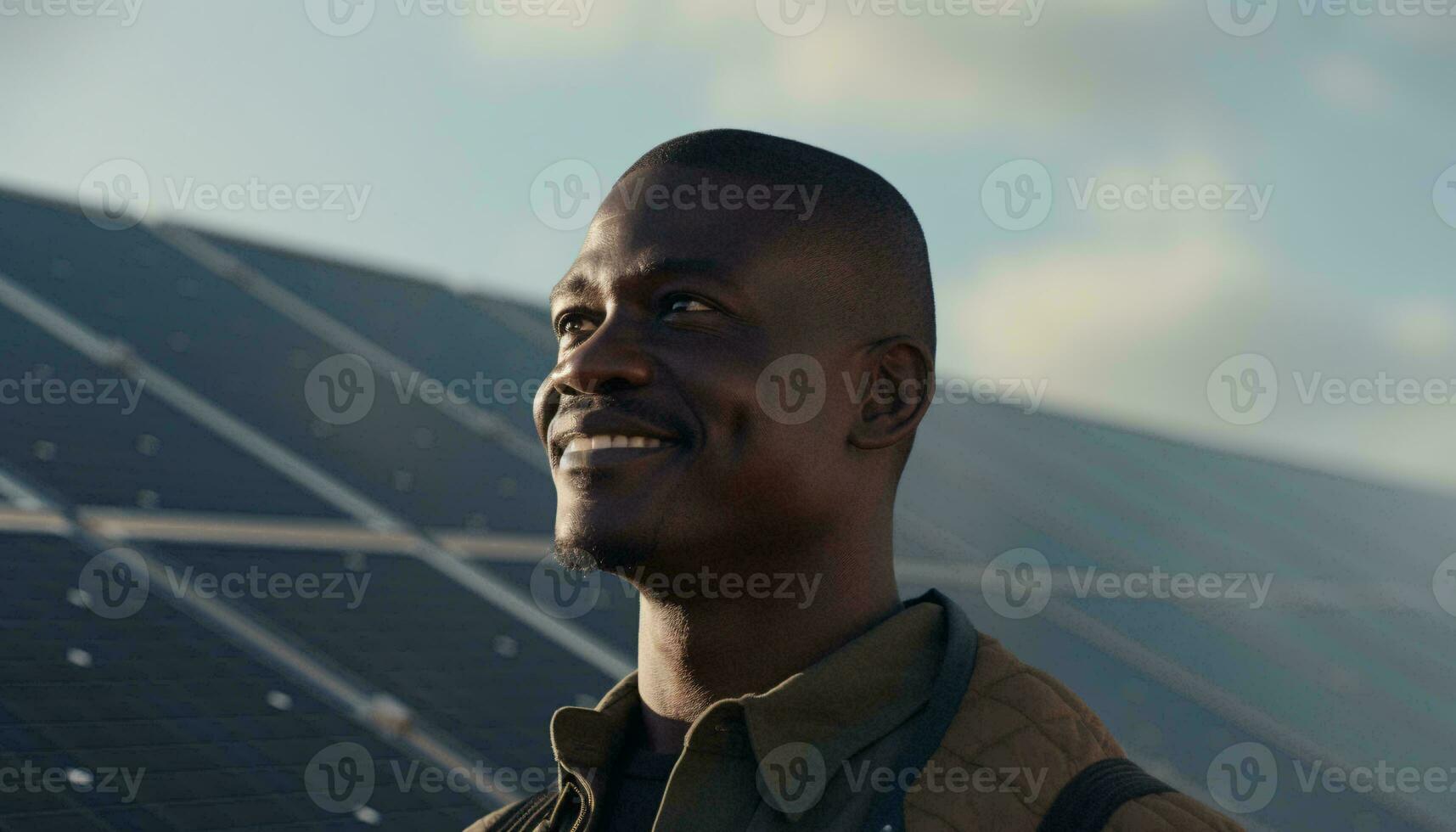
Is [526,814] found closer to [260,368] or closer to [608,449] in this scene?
[608,449]

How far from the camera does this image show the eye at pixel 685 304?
6.96ft

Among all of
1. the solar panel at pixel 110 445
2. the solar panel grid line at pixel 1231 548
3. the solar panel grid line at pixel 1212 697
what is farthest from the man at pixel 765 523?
the solar panel grid line at pixel 1231 548

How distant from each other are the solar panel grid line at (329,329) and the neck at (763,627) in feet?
50.0

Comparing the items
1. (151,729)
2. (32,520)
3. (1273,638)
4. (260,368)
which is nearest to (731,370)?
Answer: (151,729)

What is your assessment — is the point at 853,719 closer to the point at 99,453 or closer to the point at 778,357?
the point at 778,357

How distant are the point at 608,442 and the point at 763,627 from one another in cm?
31

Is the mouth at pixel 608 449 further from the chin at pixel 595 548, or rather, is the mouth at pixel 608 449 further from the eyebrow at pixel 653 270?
the eyebrow at pixel 653 270

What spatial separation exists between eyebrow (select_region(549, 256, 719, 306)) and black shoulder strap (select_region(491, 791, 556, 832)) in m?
0.75

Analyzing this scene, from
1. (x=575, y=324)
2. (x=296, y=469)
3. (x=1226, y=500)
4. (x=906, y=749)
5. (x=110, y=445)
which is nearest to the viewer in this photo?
(x=906, y=749)

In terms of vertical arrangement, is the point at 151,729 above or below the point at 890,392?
below

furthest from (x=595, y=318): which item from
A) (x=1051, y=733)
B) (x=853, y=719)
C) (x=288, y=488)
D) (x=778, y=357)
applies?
(x=288, y=488)

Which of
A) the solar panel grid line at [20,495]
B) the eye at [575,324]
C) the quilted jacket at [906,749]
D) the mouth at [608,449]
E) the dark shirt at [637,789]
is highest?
the eye at [575,324]

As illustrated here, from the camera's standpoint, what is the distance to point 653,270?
2.15 metres

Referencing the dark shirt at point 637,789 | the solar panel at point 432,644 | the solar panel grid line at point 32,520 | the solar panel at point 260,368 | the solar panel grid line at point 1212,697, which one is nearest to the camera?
the dark shirt at point 637,789
